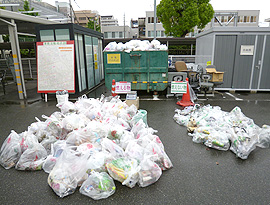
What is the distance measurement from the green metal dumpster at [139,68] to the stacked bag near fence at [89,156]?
3.71 metres

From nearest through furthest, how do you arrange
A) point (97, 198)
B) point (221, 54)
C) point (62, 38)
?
point (97, 198), point (62, 38), point (221, 54)

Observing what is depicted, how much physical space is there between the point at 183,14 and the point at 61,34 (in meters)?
16.4

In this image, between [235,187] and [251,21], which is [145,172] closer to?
[235,187]

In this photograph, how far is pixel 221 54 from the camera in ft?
26.4

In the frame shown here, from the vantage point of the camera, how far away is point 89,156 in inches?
120

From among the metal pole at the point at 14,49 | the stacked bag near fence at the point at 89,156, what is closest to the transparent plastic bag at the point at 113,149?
the stacked bag near fence at the point at 89,156

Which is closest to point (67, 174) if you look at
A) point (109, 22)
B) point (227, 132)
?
point (227, 132)

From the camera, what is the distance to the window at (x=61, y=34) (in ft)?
23.4

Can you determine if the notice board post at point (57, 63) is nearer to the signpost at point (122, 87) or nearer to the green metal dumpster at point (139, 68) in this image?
the green metal dumpster at point (139, 68)

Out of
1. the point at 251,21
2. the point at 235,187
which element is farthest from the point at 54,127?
the point at 251,21

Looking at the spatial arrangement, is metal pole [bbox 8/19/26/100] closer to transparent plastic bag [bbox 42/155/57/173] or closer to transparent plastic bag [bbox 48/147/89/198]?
transparent plastic bag [bbox 42/155/57/173]

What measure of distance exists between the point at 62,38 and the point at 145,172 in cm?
621

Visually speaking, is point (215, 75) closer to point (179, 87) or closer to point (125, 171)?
point (179, 87)

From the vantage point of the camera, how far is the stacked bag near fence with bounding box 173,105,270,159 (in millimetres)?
3572
